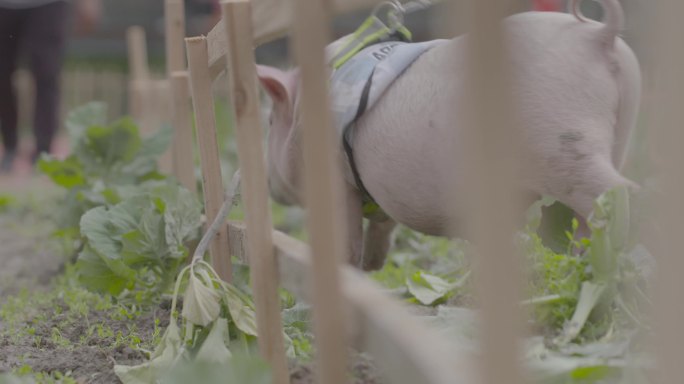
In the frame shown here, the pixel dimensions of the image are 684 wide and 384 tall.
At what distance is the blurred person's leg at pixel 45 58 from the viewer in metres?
7.34

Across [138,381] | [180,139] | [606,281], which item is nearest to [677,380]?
[606,281]

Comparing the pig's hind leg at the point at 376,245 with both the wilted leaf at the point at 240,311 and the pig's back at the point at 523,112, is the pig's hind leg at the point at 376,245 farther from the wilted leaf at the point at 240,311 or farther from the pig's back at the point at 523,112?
the wilted leaf at the point at 240,311

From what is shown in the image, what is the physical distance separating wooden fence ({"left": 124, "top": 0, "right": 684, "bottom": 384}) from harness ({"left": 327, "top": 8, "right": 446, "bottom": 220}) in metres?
0.37

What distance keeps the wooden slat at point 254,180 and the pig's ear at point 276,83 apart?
1.15m

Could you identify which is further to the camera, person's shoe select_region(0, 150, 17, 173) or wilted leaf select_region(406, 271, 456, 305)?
person's shoe select_region(0, 150, 17, 173)

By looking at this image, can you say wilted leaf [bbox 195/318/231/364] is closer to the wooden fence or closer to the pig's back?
the wooden fence

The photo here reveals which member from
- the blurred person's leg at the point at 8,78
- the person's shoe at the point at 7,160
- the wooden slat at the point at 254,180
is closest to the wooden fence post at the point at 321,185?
the wooden slat at the point at 254,180

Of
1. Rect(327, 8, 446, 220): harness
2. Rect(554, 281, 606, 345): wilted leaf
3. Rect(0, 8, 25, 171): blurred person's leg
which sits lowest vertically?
Rect(0, 8, 25, 171): blurred person's leg

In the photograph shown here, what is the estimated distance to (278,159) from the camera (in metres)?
3.56

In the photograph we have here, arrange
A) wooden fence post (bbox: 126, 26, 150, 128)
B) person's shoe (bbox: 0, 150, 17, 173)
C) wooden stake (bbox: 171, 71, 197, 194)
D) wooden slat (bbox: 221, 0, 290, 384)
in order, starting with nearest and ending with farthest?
wooden slat (bbox: 221, 0, 290, 384), wooden stake (bbox: 171, 71, 197, 194), wooden fence post (bbox: 126, 26, 150, 128), person's shoe (bbox: 0, 150, 17, 173)

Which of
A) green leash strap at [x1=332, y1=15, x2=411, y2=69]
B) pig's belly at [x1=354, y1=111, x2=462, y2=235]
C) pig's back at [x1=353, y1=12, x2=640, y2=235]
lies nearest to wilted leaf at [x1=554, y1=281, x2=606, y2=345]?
pig's back at [x1=353, y1=12, x2=640, y2=235]

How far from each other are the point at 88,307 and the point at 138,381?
99 cm

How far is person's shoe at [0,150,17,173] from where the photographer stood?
8.15 m

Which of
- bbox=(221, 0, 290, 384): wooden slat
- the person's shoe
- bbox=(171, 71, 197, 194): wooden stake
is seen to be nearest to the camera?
bbox=(221, 0, 290, 384): wooden slat
